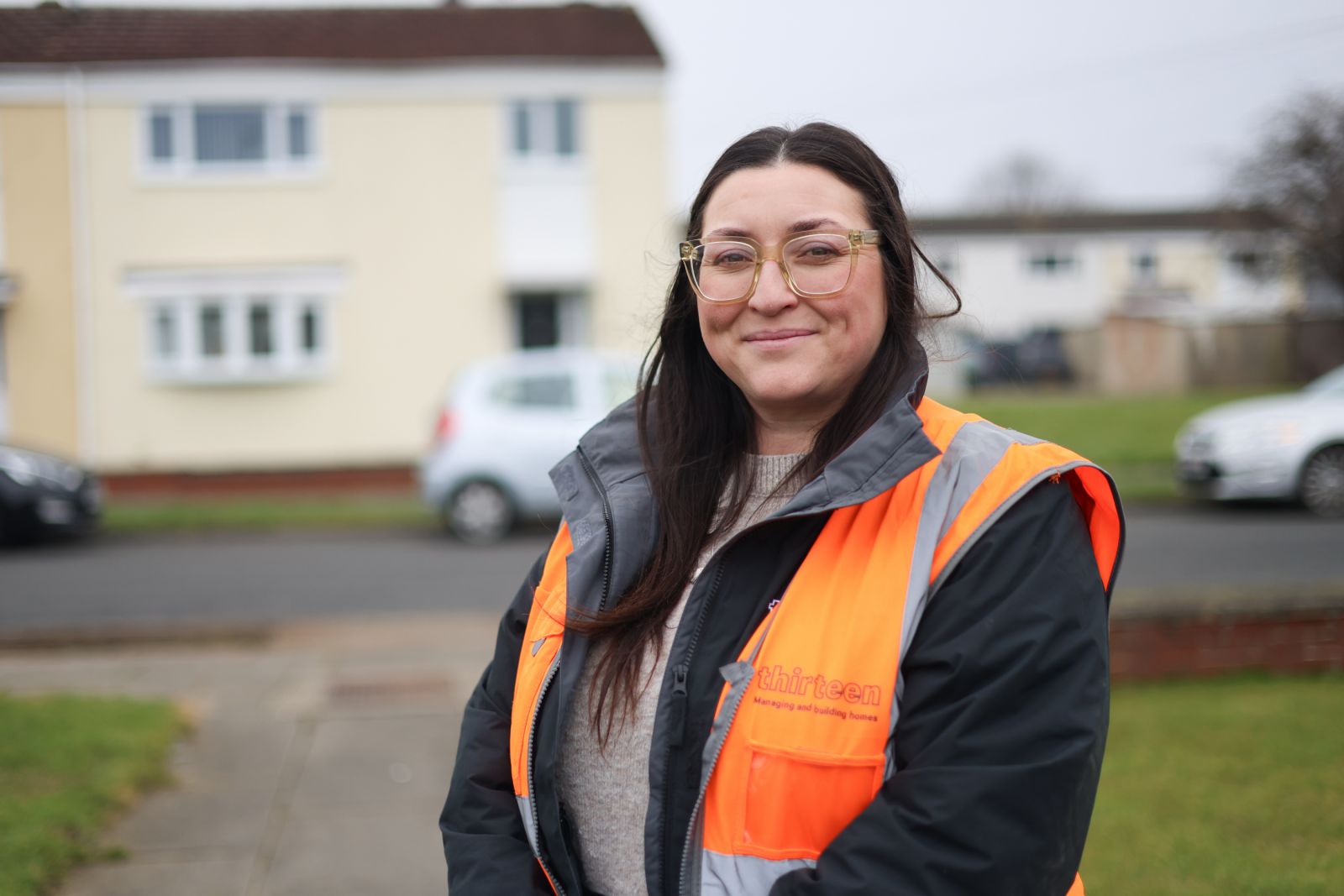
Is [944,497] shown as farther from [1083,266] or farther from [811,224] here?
[1083,266]

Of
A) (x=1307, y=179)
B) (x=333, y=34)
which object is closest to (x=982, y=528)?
(x=333, y=34)

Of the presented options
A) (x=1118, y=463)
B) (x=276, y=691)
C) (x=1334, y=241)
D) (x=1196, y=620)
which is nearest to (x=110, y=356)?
(x=276, y=691)

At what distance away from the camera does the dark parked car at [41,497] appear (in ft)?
40.1

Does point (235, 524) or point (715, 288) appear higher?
point (715, 288)

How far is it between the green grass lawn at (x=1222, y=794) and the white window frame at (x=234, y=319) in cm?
1528

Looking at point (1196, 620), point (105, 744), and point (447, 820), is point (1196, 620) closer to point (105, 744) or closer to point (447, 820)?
point (447, 820)

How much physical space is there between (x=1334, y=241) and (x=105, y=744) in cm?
2239

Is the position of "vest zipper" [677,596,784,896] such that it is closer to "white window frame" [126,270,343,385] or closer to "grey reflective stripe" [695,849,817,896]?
"grey reflective stripe" [695,849,817,896]

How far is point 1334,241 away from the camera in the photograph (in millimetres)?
21328

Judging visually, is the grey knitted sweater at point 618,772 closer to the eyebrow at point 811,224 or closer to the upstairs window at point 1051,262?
the eyebrow at point 811,224

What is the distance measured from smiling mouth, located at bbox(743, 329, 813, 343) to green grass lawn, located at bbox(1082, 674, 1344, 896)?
235 centimetres

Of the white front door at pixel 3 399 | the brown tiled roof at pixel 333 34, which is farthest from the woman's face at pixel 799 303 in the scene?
the white front door at pixel 3 399

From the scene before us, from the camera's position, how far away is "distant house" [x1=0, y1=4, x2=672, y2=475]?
17.9 m

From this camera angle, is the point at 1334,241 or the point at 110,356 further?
the point at 1334,241
